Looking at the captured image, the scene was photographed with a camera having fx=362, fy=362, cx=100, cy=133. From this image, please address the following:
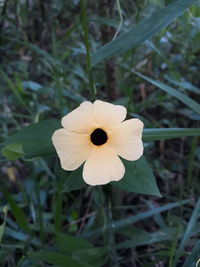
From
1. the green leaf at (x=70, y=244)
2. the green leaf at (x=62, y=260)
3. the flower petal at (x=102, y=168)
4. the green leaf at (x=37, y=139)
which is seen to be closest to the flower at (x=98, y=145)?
the flower petal at (x=102, y=168)

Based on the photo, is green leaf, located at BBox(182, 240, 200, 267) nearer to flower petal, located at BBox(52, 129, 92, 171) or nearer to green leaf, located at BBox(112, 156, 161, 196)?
green leaf, located at BBox(112, 156, 161, 196)

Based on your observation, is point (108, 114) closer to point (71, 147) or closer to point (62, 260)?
point (71, 147)

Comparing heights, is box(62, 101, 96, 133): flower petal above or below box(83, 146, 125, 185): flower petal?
above

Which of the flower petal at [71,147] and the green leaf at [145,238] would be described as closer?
the flower petal at [71,147]

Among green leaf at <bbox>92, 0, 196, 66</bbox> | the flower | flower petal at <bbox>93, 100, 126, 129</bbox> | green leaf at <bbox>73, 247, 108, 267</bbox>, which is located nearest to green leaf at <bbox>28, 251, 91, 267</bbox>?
green leaf at <bbox>73, 247, 108, 267</bbox>

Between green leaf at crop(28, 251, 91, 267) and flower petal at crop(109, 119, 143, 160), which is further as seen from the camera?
green leaf at crop(28, 251, 91, 267)

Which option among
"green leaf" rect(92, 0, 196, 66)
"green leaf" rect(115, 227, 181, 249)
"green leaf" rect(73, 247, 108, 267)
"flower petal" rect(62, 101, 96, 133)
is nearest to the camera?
"flower petal" rect(62, 101, 96, 133)

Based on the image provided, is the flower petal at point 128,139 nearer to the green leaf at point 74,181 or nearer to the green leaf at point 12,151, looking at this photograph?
the green leaf at point 74,181
